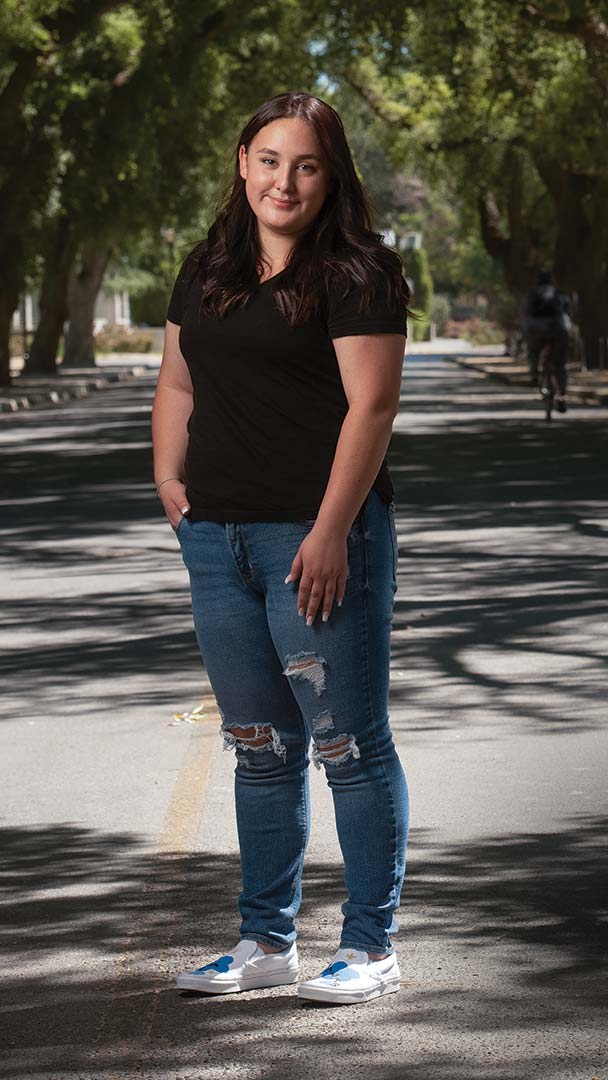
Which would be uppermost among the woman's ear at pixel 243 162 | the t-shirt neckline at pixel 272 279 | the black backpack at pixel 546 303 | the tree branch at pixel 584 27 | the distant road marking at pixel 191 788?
the tree branch at pixel 584 27

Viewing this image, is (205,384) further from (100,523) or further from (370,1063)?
(100,523)

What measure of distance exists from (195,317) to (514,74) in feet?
118

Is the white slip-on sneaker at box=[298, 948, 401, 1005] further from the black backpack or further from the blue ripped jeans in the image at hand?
the black backpack

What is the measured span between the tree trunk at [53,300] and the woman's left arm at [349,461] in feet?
148

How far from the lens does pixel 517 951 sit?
4980mm

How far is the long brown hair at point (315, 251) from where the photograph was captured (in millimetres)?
Result: 4320

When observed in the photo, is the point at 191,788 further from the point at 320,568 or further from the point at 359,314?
the point at 359,314

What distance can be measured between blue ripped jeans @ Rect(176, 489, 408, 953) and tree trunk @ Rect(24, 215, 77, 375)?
1763 inches

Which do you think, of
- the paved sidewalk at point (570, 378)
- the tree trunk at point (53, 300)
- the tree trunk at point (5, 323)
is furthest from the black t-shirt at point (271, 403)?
the tree trunk at point (53, 300)

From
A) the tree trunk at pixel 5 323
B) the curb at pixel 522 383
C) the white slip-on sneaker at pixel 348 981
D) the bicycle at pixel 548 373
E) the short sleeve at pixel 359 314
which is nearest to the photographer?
the short sleeve at pixel 359 314

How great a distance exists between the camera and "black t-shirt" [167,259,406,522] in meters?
4.35

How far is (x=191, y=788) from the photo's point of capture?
6.85 meters

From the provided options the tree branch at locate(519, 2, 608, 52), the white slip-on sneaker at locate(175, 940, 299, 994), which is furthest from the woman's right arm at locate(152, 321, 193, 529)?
the tree branch at locate(519, 2, 608, 52)

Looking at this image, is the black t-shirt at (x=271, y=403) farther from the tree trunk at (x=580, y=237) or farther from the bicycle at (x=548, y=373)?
the tree trunk at (x=580, y=237)
